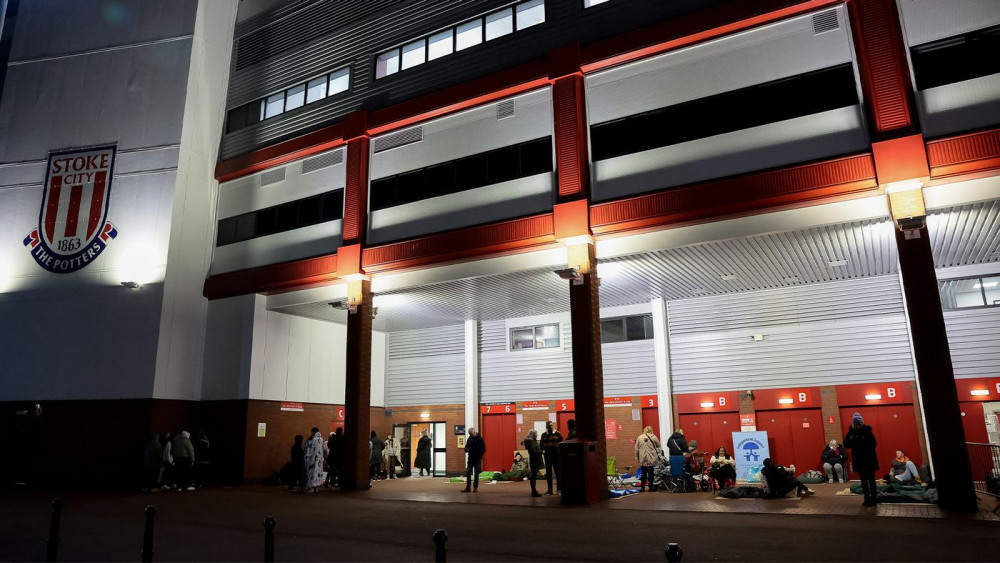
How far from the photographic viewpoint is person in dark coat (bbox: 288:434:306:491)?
1780 cm

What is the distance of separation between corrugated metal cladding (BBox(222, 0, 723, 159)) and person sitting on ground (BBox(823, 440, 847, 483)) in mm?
12148

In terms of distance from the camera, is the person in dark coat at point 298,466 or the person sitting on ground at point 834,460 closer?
the person sitting on ground at point 834,460

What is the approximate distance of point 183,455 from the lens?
18.4m

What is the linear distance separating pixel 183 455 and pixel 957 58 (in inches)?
839

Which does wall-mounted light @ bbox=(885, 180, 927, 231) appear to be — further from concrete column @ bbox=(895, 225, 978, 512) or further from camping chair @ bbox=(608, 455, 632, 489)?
camping chair @ bbox=(608, 455, 632, 489)

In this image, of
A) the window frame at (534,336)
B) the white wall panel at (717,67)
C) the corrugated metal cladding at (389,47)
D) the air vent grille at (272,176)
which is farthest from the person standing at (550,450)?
the air vent grille at (272,176)

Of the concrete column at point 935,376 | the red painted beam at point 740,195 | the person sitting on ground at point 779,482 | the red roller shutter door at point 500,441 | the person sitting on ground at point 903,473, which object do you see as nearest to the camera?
the concrete column at point 935,376

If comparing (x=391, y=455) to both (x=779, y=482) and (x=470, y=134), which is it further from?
(x=779, y=482)

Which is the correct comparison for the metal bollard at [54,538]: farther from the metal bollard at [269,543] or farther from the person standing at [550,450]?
the person standing at [550,450]

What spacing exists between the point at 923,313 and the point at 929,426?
2030mm

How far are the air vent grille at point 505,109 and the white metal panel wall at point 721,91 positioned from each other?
217 centimetres

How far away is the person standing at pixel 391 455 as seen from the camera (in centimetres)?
2353

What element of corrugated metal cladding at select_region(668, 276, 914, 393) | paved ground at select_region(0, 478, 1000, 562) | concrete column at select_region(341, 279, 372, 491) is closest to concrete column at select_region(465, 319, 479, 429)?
concrete column at select_region(341, 279, 372, 491)

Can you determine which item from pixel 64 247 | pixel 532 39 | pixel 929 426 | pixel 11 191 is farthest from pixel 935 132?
pixel 11 191
